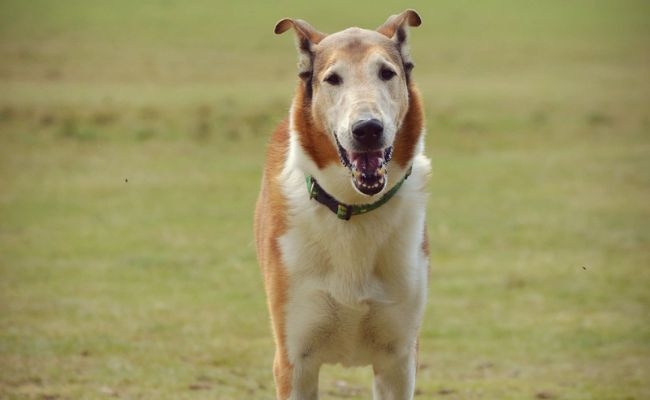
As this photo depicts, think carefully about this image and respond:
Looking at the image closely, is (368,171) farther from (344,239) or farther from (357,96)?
(344,239)

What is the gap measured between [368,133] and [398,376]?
1.54 metres

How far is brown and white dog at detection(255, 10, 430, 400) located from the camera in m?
6.38

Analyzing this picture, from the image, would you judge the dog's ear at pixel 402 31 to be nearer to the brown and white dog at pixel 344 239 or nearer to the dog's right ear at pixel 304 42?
the brown and white dog at pixel 344 239

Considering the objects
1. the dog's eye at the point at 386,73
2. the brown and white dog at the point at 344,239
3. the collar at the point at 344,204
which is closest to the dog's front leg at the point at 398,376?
the brown and white dog at the point at 344,239

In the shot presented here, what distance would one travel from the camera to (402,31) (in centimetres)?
662

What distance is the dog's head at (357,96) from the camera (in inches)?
236

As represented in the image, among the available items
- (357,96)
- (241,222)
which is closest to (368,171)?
(357,96)

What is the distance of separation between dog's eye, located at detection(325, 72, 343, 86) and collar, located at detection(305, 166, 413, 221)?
56 centimetres

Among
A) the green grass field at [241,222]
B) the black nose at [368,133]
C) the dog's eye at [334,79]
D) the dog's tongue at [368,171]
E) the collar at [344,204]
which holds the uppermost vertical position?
the dog's eye at [334,79]

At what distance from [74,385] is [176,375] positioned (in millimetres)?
867

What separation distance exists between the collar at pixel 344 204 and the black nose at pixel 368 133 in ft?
1.95

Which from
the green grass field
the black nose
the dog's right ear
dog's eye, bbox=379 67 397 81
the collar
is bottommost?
the green grass field

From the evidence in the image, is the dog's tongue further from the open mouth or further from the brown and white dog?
the brown and white dog

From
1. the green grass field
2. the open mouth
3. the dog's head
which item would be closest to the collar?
the dog's head
